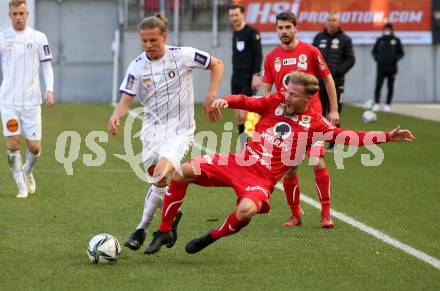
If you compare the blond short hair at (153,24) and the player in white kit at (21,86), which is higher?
Result: the blond short hair at (153,24)

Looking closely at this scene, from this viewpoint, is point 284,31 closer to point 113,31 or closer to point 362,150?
point 362,150

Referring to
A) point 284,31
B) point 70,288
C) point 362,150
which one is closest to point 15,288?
point 70,288

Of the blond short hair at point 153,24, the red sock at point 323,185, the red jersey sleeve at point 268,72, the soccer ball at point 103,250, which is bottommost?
the soccer ball at point 103,250

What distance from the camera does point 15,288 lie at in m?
7.25

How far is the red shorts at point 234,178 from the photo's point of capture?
8211mm

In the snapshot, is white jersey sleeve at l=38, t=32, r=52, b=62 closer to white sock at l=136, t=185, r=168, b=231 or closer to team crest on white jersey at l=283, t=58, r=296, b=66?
team crest on white jersey at l=283, t=58, r=296, b=66

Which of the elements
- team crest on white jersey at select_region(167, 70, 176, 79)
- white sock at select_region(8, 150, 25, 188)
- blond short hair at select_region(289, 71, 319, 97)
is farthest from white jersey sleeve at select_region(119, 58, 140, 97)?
white sock at select_region(8, 150, 25, 188)

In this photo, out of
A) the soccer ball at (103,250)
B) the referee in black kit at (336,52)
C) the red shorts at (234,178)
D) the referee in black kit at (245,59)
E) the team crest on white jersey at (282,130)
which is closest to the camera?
the soccer ball at (103,250)

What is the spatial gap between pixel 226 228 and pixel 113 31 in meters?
25.3

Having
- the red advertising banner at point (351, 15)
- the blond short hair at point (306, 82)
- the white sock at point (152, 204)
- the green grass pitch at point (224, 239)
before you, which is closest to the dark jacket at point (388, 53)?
the red advertising banner at point (351, 15)

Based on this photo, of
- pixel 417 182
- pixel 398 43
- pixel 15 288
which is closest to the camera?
pixel 15 288

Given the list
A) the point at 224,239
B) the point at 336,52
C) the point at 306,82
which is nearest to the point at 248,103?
the point at 306,82

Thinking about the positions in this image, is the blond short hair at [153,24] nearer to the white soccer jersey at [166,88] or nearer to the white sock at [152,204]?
the white soccer jersey at [166,88]

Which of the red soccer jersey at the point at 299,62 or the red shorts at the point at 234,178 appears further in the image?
the red soccer jersey at the point at 299,62
